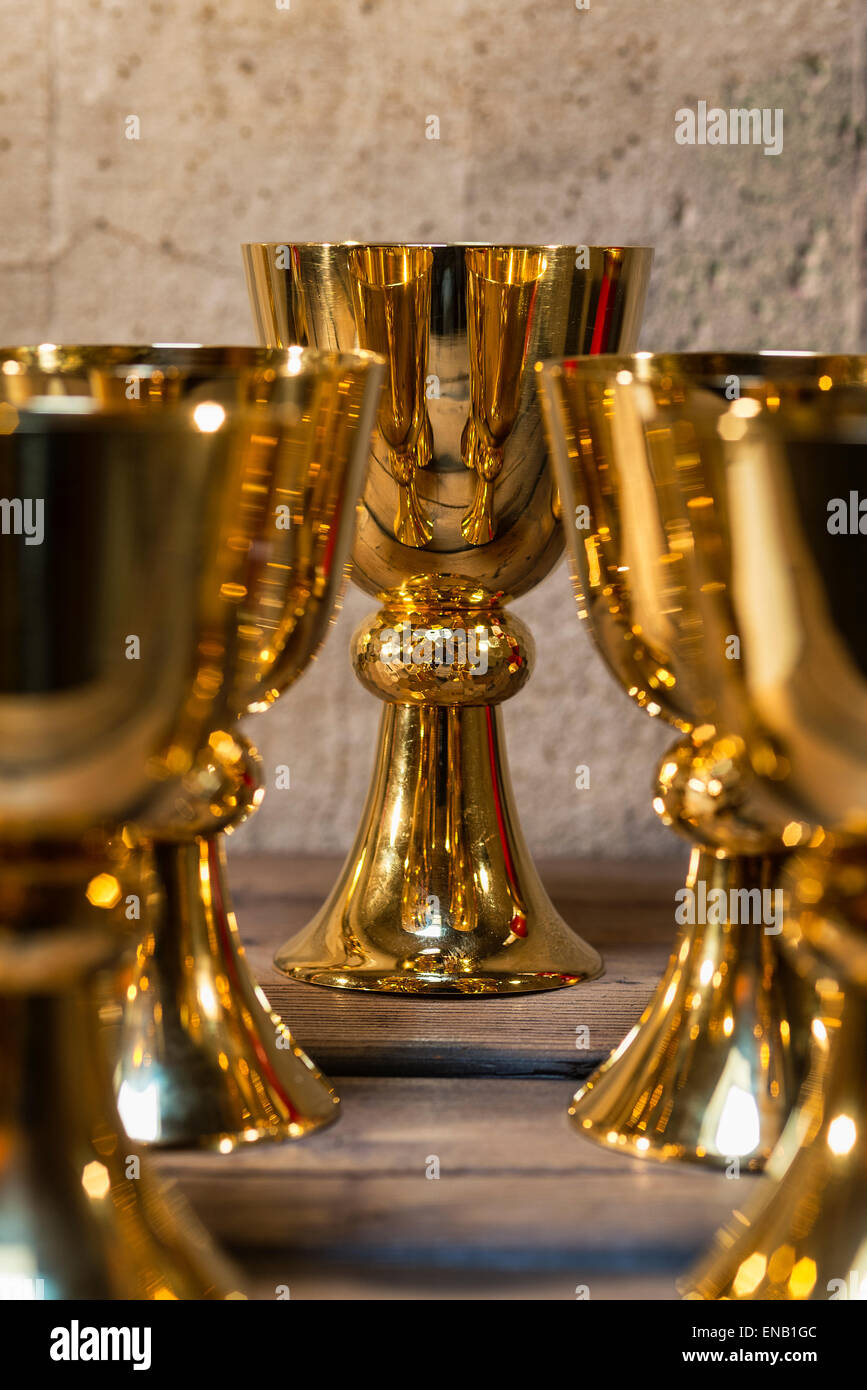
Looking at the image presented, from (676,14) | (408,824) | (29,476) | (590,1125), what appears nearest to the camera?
(29,476)

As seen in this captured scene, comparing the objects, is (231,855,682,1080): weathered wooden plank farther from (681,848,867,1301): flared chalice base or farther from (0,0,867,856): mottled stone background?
(0,0,867,856): mottled stone background

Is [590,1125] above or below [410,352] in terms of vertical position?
below

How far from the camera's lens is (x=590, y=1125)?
49cm

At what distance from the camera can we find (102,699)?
321 mm

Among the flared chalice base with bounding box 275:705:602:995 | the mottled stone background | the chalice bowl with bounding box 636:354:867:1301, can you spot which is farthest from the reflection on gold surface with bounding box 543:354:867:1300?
the mottled stone background

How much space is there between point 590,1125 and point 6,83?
729mm

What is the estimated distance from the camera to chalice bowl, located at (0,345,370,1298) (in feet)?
1.04

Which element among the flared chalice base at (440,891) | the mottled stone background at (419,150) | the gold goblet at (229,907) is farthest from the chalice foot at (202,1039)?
the mottled stone background at (419,150)

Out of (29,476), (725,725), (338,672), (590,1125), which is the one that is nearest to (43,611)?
(29,476)

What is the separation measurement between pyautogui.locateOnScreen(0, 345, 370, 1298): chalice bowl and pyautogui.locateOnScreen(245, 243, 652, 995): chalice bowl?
8.2 inches

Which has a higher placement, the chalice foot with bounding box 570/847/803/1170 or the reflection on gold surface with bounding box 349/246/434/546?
the reflection on gold surface with bounding box 349/246/434/546

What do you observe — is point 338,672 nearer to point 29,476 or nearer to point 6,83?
point 6,83

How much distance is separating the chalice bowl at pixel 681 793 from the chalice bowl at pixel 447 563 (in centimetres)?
11

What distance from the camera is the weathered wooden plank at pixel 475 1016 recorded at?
0.55 m
